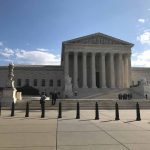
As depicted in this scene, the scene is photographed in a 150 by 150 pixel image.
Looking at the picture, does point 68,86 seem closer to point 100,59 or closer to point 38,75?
point 100,59

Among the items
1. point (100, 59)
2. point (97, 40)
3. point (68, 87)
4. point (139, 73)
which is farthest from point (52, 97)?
point (139, 73)

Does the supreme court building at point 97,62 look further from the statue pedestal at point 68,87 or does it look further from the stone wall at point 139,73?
the stone wall at point 139,73

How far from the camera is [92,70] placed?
297ft

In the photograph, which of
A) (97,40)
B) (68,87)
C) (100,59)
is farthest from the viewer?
(100,59)

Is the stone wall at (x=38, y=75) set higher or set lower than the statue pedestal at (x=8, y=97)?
higher

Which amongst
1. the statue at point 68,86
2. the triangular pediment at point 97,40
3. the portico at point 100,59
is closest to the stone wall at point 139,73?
the portico at point 100,59

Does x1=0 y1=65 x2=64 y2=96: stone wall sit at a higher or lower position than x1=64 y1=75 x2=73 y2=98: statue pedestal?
higher

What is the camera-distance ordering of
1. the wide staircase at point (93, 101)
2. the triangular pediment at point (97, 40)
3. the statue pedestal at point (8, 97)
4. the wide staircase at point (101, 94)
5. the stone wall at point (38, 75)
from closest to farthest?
the wide staircase at point (93, 101) → the statue pedestal at point (8, 97) → the wide staircase at point (101, 94) → the triangular pediment at point (97, 40) → the stone wall at point (38, 75)

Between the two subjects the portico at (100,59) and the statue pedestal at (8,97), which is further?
the portico at (100,59)

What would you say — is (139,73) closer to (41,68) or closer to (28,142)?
(41,68)

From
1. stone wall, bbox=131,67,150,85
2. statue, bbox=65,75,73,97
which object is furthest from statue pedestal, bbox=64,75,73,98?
stone wall, bbox=131,67,150,85

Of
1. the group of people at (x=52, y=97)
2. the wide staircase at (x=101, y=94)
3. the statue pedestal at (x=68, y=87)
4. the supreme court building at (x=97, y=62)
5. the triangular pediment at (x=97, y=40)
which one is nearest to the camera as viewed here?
the group of people at (x=52, y=97)

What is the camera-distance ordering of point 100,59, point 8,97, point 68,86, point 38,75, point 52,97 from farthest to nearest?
point 38,75
point 100,59
point 68,86
point 8,97
point 52,97

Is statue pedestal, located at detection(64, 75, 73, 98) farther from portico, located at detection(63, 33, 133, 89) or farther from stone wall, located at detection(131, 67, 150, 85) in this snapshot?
stone wall, located at detection(131, 67, 150, 85)
